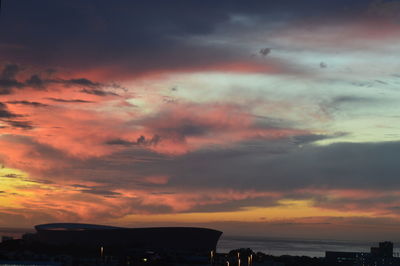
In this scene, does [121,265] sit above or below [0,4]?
below

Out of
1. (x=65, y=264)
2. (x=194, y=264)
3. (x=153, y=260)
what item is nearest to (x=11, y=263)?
(x=65, y=264)

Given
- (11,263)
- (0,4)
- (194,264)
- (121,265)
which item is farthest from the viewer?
(194,264)

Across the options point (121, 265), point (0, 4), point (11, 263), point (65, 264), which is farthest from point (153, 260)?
point (0, 4)

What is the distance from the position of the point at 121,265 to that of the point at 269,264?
1792 inches

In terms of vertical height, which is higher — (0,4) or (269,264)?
(0,4)

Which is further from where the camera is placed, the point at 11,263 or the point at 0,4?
the point at 11,263

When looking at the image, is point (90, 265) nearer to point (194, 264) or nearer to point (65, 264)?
point (65, 264)

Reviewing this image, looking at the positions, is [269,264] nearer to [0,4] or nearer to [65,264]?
[65,264]

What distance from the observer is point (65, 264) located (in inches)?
6639

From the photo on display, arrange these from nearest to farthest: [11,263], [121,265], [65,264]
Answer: [11,263] → [65,264] → [121,265]

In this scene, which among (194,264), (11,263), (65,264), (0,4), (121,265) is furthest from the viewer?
(194,264)

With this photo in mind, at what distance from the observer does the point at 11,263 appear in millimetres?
134875

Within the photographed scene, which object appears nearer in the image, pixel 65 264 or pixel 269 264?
pixel 65 264

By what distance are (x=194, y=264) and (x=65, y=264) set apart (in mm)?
45094
